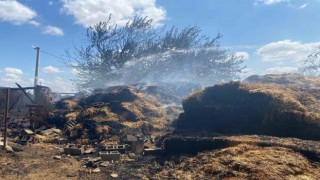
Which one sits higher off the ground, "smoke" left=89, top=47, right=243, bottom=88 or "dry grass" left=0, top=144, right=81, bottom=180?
"smoke" left=89, top=47, right=243, bottom=88

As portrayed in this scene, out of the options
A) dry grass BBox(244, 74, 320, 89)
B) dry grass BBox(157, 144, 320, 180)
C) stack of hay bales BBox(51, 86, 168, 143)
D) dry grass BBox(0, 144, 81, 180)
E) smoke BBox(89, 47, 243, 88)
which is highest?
smoke BBox(89, 47, 243, 88)

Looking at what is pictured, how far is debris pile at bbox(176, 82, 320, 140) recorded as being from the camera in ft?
39.0

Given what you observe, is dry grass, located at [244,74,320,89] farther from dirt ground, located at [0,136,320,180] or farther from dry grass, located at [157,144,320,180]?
dry grass, located at [157,144,320,180]

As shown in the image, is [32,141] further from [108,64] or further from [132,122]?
[108,64]

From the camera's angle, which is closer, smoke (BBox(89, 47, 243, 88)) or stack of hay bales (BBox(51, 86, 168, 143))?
stack of hay bales (BBox(51, 86, 168, 143))

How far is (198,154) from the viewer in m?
10.3

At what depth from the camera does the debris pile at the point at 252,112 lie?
11891 mm

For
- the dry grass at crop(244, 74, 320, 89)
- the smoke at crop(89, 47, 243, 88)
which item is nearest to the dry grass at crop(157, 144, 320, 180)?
the dry grass at crop(244, 74, 320, 89)

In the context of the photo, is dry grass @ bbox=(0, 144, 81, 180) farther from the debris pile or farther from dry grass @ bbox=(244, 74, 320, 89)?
dry grass @ bbox=(244, 74, 320, 89)

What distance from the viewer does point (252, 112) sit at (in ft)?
45.9

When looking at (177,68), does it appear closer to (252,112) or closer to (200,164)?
(252,112)

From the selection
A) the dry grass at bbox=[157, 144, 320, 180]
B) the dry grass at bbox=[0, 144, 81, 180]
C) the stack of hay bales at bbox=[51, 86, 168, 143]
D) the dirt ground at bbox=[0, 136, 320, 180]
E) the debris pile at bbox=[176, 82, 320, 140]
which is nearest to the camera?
the dry grass at bbox=[157, 144, 320, 180]

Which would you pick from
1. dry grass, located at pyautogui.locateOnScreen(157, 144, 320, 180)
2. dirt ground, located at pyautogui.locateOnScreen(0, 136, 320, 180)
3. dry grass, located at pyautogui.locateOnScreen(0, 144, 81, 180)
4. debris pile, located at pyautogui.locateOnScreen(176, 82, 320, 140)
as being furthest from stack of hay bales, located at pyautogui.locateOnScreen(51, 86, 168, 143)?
dry grass, located at pyautogui.locateOnScreen(157, 144, 320, 180)

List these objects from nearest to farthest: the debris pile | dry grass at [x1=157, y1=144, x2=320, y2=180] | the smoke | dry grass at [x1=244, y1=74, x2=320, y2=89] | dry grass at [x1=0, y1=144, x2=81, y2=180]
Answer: dry grass at [x1=157, y1=144, x2=320, y2=180] → dry grass at [x1=0, y1=144, x2=81, y2=180] → the debris pile → dry grass at [x1=244, y1=74, x2=320, y2=89] → the smoke
